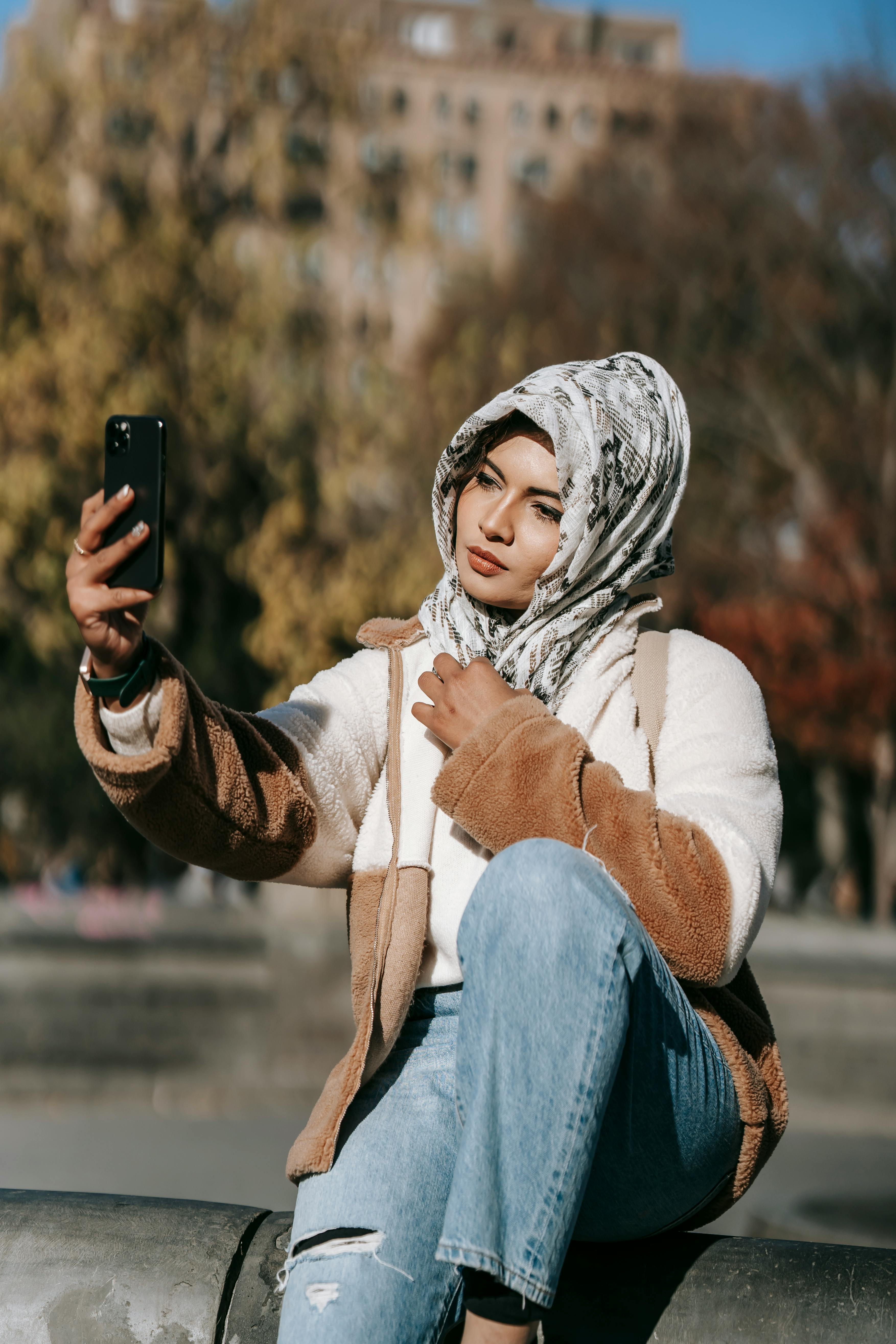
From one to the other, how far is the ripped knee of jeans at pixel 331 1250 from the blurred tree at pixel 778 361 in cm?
1151

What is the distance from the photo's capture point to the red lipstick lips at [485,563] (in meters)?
2.10

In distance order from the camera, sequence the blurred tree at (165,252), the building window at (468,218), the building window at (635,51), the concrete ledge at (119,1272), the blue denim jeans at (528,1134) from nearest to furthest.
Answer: the blue denim jeans at (528,1134), the concrete ledge at (119,1272), the blurred tree at (165,252), the building window at (468,218), the building window at (635,51)

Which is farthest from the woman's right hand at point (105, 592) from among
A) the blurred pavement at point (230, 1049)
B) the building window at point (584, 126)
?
the building window at point (584, 126)

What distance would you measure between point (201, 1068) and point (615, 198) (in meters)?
12.5

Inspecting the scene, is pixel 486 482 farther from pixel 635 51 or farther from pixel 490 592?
pixel 635 51

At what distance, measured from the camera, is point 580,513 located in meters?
2.03

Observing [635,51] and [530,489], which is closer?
[530,489]

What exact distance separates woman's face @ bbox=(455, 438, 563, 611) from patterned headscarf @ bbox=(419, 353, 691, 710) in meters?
0.03

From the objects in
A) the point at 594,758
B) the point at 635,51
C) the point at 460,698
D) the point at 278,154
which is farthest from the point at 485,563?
the point at 635,51

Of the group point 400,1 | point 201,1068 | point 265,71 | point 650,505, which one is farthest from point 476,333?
point 400,1

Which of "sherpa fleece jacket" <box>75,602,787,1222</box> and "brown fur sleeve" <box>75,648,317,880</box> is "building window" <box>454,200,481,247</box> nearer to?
"sherpa fleece jacket" <box>75,602,787,1222</box>

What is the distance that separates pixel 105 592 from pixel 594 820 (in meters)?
0.70

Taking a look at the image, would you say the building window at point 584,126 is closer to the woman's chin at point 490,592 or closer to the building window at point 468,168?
the building window at point 468,168

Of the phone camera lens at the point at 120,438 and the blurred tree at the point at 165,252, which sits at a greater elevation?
the blurred tree at the point at 165,252
